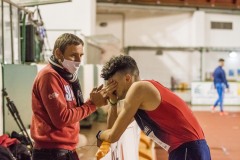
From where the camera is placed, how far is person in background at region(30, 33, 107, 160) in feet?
7.31

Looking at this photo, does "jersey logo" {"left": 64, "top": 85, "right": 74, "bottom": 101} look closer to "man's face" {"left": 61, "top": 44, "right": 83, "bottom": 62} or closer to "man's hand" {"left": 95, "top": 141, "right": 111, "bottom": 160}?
"man's face" {"left": 61, "top": 44, "right": 83, "bottom": 62}

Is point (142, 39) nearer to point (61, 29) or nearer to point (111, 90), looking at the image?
point (61, 29)

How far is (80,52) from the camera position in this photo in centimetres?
242

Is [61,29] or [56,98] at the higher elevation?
[61,29]

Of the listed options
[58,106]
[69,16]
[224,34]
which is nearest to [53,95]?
[58,106]

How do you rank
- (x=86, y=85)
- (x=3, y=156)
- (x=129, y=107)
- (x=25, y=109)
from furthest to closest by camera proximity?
(x=86, y=85)
(x=25, y=109)
(x=3, y=156)
(x=129, y=107)

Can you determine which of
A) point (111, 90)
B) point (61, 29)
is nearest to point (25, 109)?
point (111, 90)

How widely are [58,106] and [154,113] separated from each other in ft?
1.83

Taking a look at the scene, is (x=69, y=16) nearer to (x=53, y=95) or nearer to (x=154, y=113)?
(x=53, y=95)

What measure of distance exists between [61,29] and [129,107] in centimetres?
1005

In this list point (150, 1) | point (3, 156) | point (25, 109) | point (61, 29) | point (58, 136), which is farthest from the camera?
point (150, 1)

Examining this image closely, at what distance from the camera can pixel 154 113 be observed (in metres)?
2.16

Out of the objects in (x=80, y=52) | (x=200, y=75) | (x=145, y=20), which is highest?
(x=145, y=20)

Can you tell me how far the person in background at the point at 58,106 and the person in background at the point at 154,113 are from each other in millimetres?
232
